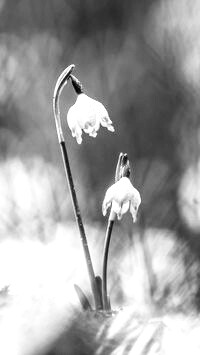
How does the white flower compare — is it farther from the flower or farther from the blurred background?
the blurred background

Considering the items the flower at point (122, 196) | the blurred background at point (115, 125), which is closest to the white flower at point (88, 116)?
the flower at point (122, 196)

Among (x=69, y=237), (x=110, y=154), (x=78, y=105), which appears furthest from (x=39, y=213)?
(x=78, y=105)

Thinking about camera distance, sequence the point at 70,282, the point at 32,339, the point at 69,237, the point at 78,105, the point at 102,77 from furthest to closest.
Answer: the point at 102,77
the point at 69,237
the point at 70,282
the point at 78,105
the point at 32,339

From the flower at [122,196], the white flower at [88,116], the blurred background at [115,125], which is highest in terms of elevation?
the blurred background at [115,125]

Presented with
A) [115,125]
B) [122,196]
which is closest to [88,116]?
[122,196]

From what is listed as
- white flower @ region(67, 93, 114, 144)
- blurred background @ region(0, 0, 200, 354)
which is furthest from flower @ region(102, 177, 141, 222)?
blurred background @ region(0, 0, 200, 354)

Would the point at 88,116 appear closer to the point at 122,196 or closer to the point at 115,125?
the point at 122,196

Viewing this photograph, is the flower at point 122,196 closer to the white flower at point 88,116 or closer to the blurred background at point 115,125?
the white flower at point 88,116

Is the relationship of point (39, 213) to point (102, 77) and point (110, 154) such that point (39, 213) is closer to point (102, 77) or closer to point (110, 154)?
point (110, 154)
